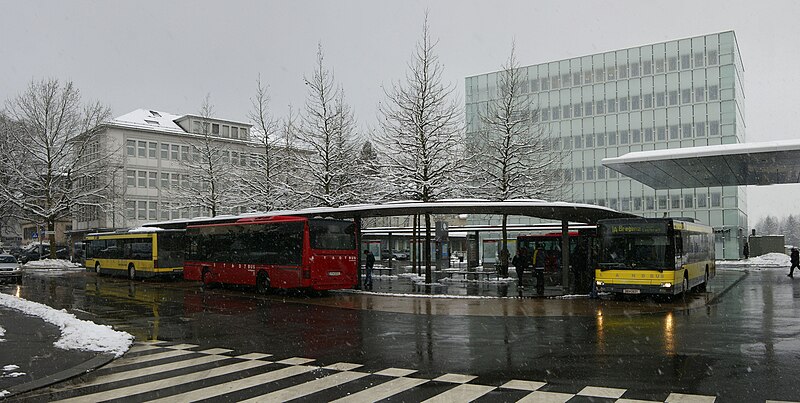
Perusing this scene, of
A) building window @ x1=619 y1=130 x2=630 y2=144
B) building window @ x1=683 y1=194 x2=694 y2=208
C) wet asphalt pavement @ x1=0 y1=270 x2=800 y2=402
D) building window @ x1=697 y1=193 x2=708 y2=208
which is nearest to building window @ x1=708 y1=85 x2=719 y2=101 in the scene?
building window @ x1=619 y1=130 x2=630 y2=144

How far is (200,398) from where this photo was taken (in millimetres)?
8219

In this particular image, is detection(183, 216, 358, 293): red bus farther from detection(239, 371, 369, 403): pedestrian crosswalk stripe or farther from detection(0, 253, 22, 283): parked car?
detection(239, 371, 369, 403): pedestrian crosswalk stripe

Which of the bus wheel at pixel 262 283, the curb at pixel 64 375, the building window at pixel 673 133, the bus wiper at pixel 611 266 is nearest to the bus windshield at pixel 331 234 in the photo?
the bus wheel at pixel 262 283

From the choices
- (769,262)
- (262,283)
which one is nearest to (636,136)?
(769,262)

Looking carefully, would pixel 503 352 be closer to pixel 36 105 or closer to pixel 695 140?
pixel 36 105

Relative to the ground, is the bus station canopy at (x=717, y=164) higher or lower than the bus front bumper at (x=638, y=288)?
higher

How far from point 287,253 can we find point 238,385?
50.5ft

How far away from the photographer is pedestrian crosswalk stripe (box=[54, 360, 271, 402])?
845cm

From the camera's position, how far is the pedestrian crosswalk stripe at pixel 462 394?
316 inches

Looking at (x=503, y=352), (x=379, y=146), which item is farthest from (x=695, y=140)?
(x=503, y=352)

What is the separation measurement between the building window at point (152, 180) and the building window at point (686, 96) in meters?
55.2

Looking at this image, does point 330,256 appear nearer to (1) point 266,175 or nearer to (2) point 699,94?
(1) point 266,175

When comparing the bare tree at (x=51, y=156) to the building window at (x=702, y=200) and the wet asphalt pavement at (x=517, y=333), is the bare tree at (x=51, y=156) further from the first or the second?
the building window at (x=702, y=200)

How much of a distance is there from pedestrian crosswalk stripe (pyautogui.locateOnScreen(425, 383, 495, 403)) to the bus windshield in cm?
1536
